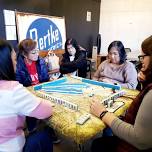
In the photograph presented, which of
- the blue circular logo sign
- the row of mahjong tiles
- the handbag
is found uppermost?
the blue circular logo sign

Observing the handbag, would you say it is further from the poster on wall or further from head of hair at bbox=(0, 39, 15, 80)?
head of hair at bbox=(0, 39, 15, 80)

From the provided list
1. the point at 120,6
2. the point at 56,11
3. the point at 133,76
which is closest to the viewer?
the point at 133,76

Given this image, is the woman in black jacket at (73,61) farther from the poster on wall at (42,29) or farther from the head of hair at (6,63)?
the head of hair at (6,63)

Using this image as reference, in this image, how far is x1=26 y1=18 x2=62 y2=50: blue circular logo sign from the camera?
3.25m

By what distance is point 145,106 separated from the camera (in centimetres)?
89

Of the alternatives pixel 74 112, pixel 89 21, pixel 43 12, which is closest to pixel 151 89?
pixel 74 112

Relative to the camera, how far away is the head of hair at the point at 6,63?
1.05 meters

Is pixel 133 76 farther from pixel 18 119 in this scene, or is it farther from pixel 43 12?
pixel 43 12

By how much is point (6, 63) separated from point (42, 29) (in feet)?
8.08

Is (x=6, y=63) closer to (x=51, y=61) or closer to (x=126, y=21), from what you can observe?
(x=51, y=61)

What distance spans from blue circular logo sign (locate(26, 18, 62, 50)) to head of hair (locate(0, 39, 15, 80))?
2.12m

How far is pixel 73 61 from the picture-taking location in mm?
3010

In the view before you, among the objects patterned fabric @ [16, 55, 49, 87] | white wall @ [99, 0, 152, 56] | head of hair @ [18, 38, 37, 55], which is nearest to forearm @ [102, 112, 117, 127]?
patterned fabric @ [16, 55, 49, 87]

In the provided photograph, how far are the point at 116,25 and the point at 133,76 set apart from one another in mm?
2972
